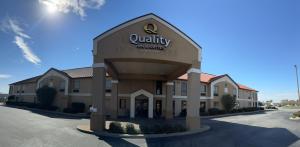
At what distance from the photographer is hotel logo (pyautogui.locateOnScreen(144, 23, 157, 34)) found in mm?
18828

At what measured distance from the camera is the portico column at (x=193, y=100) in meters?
19.3

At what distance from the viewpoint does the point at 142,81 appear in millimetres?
33844

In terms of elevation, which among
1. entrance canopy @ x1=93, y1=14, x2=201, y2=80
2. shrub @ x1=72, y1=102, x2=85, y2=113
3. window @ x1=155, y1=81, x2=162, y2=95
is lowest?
shrub @ x1=72, y1=102, x2=85, y2=113

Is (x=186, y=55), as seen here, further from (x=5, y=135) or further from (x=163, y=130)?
(x=5, y=135)

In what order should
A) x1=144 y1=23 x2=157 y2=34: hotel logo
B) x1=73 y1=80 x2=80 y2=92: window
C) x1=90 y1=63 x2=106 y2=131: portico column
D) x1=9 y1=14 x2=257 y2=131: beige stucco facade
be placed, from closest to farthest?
x1=90 y1=63 x2=106 y2=131: portico column < x1=9 y1=14 x2=257 y2=131: beige stucco facade < x1=144 y1=23 x2=157 y2=34: hotel logo < x1=73 y1=80 x2=80 y2=92: window

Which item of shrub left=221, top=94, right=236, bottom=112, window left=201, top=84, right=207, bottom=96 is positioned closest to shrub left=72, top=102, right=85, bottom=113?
window left=201, top=84, right=207, bottom=96

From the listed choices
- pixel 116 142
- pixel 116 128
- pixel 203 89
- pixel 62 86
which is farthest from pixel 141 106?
pixel 116 142

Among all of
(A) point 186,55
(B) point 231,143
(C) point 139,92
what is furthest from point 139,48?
(C) point 139,92

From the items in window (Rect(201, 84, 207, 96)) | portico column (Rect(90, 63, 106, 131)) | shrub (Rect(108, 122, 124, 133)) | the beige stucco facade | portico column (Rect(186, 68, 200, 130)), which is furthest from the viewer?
window (Rect(201, 84, 207, 96))

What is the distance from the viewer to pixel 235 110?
4338 centimetres

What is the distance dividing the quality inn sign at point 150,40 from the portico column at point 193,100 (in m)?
3.20

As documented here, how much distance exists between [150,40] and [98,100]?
19.2 ft

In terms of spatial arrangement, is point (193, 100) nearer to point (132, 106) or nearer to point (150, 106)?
point (150, 106)

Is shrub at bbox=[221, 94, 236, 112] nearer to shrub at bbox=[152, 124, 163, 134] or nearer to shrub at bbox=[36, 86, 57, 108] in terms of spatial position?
shrub at bbox=[152, 124, 163, 134]
